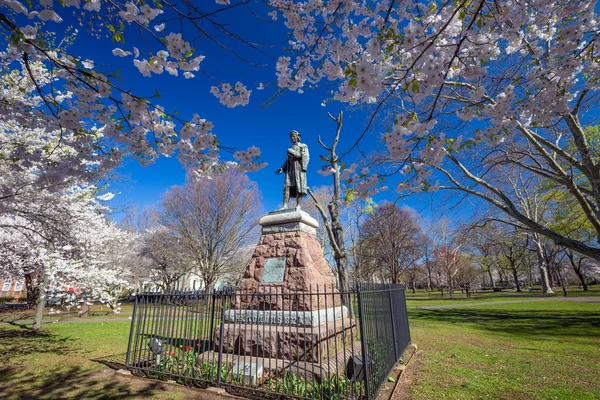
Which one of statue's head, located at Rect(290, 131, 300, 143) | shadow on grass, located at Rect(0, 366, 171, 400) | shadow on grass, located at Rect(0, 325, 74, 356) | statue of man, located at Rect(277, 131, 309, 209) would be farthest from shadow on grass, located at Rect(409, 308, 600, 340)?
shadow on grass, located at Rect(0, 325, 74, 356)

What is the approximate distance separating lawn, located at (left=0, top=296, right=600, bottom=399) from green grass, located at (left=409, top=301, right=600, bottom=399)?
0.02 meters

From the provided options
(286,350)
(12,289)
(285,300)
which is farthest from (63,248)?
(12,289)

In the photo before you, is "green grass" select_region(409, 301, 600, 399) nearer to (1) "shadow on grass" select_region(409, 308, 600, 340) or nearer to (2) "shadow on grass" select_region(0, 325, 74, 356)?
(1) "shadow on grass" select_region(409, 308, 600, 340)

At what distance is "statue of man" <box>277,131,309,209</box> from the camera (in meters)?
7.63

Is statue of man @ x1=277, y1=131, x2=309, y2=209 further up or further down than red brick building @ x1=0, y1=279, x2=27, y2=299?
further up

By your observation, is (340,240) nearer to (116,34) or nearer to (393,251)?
(116,34)

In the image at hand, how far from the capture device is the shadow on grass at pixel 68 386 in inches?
177

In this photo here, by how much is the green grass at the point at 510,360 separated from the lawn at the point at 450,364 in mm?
16

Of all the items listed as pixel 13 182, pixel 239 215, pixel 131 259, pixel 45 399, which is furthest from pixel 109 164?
pixel 131 259

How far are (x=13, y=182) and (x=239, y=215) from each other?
11.4m

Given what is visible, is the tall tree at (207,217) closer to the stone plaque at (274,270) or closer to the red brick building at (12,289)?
the stone plaque at (274,270)

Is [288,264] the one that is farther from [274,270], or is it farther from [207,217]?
[207,217]

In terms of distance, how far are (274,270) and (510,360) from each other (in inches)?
222

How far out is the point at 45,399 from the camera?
14.3ft
